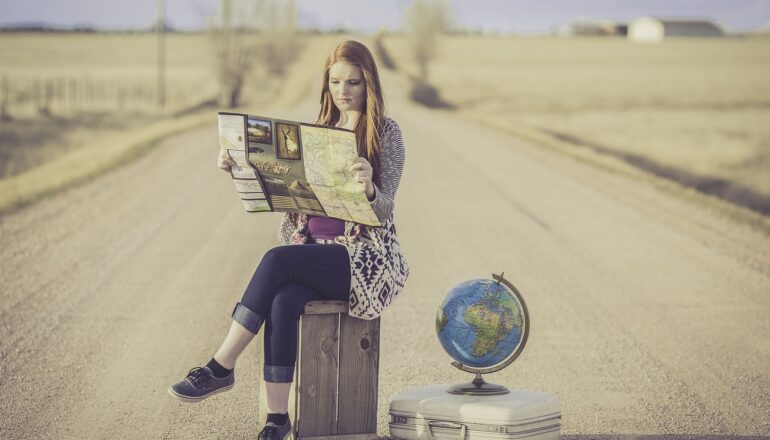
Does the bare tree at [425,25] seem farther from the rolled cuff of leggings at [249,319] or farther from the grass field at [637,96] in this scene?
the rolled cuff of leggings at [249,319]

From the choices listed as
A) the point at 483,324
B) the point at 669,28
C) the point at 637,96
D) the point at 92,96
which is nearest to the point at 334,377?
the point at 483,324

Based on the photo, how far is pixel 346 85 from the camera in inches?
173

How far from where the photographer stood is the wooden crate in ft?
13.6

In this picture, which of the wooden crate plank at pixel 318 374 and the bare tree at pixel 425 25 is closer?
the wooden crate plank at pixel 318 374

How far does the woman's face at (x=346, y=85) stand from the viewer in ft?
14.3

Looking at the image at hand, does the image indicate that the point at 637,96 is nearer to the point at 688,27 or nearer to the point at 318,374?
the point at 318,374

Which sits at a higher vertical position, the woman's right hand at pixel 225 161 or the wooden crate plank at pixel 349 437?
the woman's right hand at pixel 225 161

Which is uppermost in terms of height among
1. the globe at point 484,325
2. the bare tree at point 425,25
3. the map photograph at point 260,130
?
the bare tree at point 425,25

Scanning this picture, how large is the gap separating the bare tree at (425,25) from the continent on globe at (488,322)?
179ft

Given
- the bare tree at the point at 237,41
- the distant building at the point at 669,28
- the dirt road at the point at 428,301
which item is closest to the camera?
the dirt road at the point at 428,301

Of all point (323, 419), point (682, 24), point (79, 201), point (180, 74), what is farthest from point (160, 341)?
point (682, 24)

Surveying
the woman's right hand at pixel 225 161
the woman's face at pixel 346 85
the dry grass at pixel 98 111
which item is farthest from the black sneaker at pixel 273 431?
the dry grass at pixel 98 111

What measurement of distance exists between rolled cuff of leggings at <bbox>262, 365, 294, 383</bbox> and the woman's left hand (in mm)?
808

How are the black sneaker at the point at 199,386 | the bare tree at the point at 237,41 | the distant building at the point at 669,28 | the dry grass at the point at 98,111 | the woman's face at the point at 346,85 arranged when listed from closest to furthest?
the black sneaker at the point at 199,386, the woman's face at the point at 346,85, the dry grass at the point at 98,111, the bare tree at the point at 237,41, the distant building at the point at 669,28
